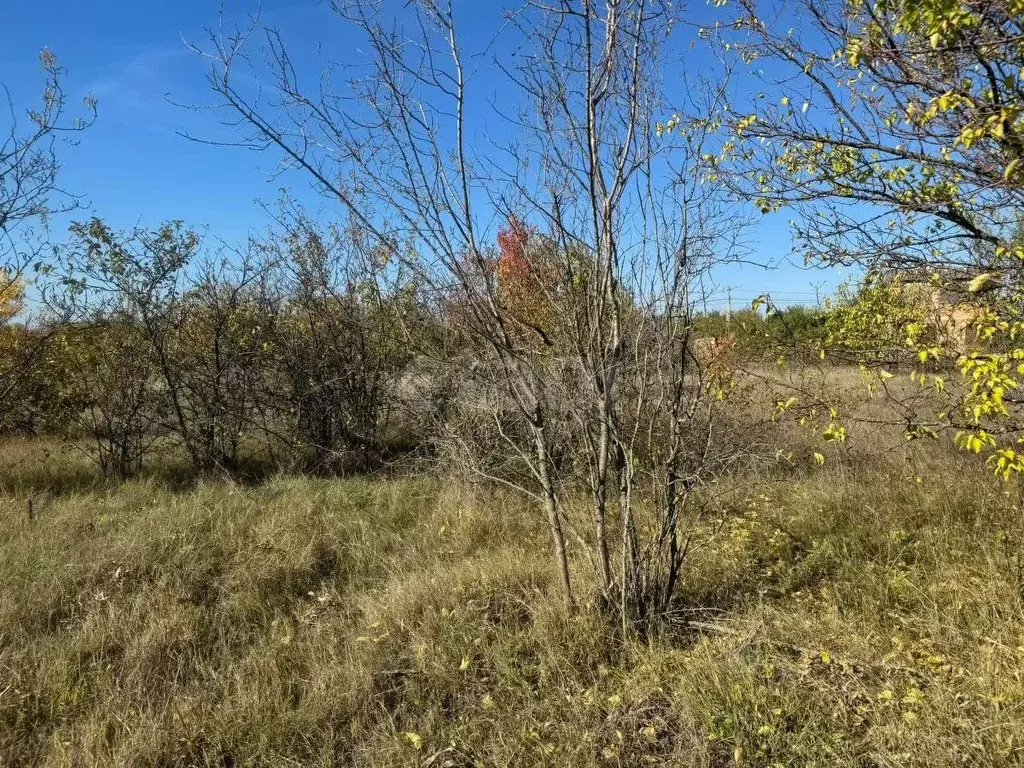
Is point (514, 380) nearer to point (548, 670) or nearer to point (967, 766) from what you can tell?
point (548, 670)

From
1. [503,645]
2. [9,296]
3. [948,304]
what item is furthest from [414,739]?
[9,296]

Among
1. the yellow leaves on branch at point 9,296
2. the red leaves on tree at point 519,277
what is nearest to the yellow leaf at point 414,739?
the red leaves on tree at point 519,277

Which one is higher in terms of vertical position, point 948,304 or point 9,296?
point 9,296

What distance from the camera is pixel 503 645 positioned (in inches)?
116

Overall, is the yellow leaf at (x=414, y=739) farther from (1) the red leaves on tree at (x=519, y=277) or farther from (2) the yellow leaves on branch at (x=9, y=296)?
(2) the yellow leaves on branch at (x=9, y=296)

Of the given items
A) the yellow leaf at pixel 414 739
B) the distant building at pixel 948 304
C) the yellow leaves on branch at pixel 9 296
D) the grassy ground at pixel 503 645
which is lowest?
the yellow leaf at pixel 414 739

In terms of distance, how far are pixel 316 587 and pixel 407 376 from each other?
375 cm

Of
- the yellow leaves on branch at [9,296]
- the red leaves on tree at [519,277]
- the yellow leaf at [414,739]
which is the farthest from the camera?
the yellow leaves on branch at [9,296]

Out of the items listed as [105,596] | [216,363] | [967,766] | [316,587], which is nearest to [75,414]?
[216,363]

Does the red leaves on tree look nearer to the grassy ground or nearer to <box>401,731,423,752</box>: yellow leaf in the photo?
the grassy ground

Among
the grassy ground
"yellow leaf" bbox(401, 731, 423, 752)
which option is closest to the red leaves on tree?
the grassy ground

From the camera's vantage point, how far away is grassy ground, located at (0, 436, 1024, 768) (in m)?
2.26

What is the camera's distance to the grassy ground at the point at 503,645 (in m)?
2.26

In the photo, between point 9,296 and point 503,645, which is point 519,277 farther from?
point 9,296
